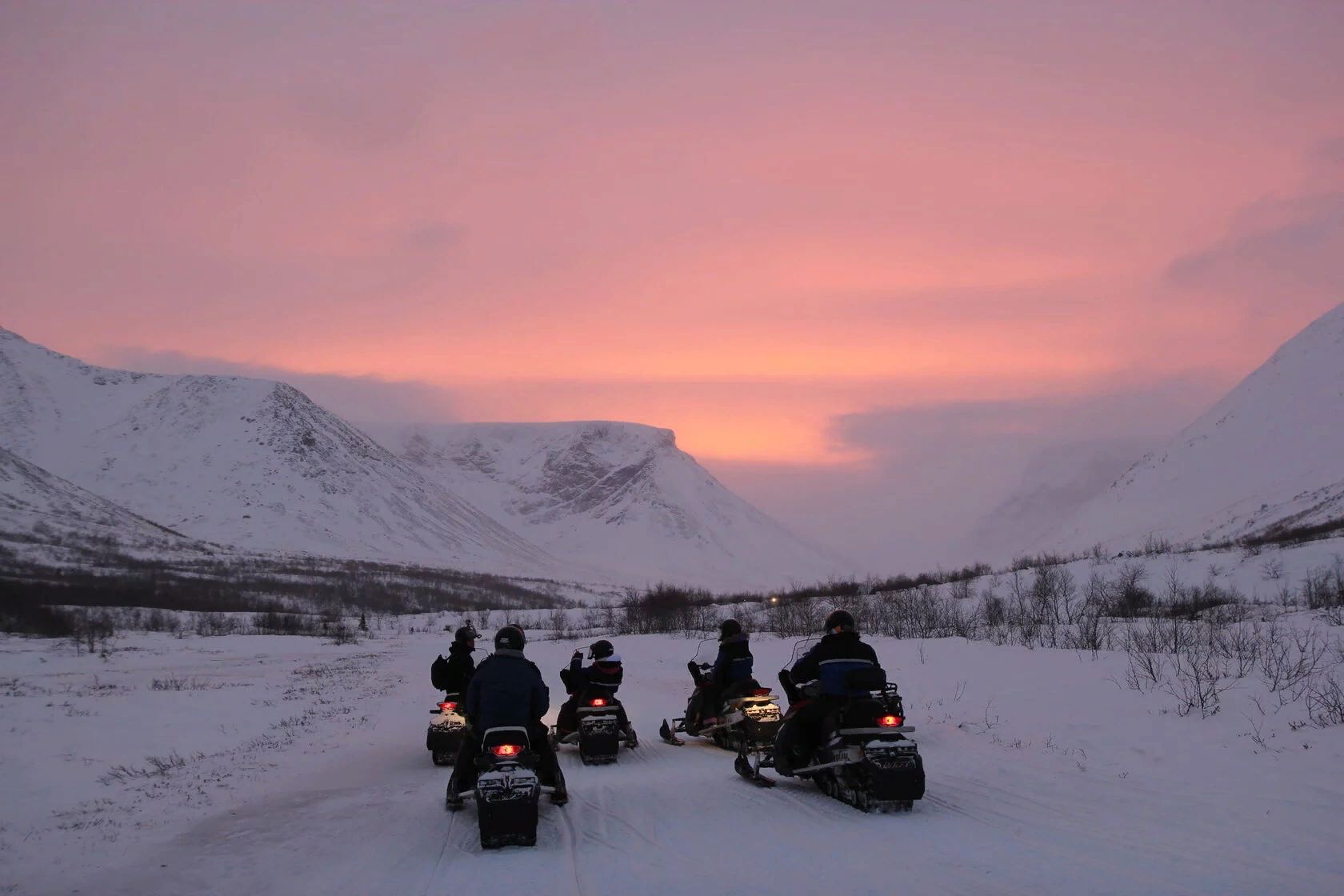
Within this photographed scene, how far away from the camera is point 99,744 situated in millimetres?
17641

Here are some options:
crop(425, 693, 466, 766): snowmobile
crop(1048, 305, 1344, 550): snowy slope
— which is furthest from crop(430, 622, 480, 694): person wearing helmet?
crop(1048, 305, 1344, 550): snowy slope

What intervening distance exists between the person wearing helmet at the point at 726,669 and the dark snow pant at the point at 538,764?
4.04m

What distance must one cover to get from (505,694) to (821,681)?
3.25 m

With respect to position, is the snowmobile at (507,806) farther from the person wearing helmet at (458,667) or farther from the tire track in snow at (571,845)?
the person wearing helmet at (458,667)

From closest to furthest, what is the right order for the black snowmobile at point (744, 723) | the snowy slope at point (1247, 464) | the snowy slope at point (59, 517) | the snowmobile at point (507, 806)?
the snowmobile at point (507, 806)
the black snowmobile at point (744, 723)
the snowy slope at point (1247, 464)
the snowy slope at point (59, 517)

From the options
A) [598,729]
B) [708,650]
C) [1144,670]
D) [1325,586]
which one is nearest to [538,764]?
[598,729]

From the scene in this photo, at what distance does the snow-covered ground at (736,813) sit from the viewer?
740 cm

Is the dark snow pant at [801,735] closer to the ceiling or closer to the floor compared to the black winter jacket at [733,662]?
closer to the floor

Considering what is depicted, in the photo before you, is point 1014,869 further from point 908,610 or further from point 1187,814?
point 908,610

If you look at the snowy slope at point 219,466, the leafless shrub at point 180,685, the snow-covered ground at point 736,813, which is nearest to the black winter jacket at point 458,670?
the snow-covered ground at point 736,813

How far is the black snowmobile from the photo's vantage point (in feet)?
38.3

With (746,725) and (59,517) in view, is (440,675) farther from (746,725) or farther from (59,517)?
(59,517)

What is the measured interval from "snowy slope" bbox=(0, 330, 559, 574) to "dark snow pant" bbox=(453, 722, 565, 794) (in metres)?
150

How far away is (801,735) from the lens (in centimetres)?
1060
